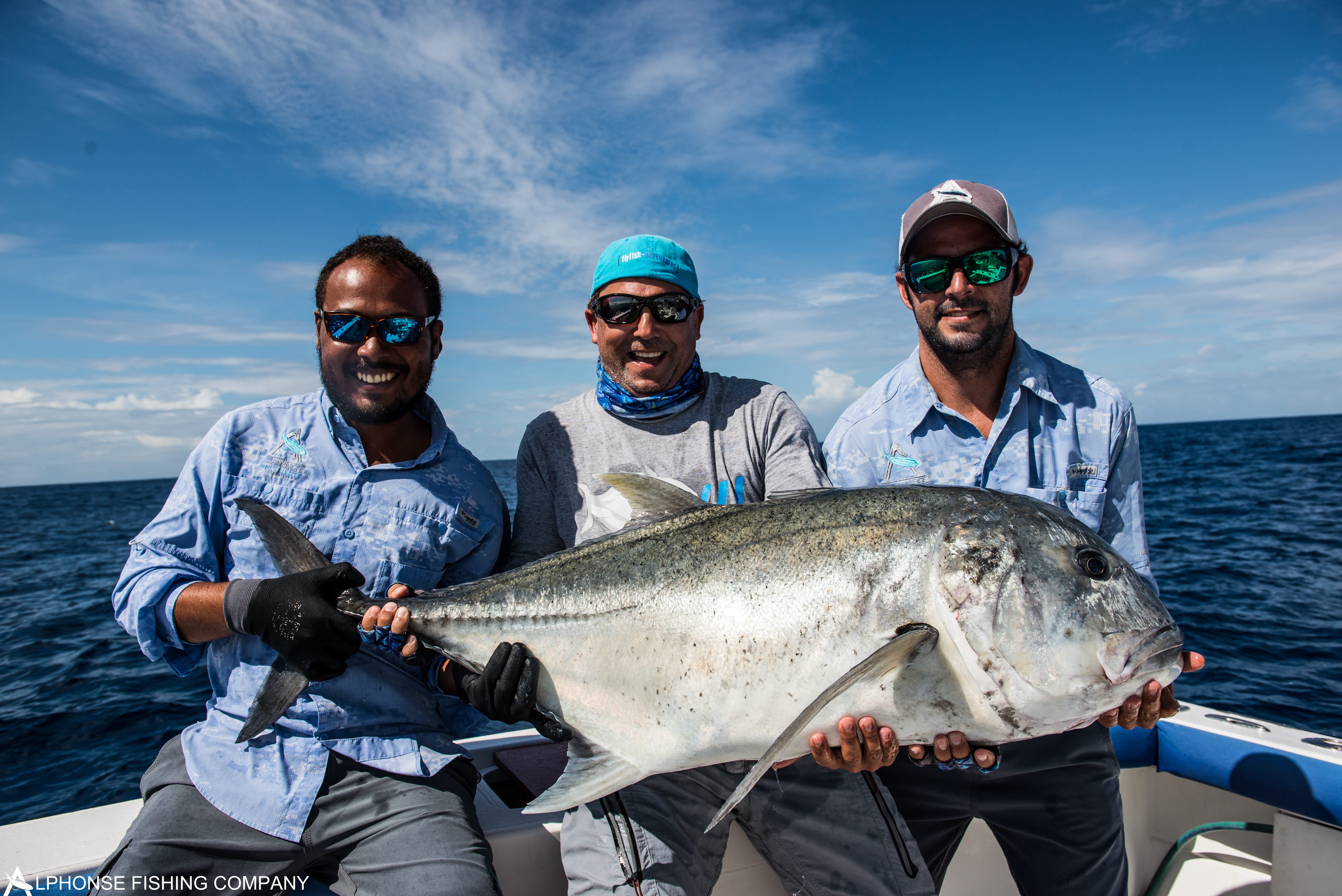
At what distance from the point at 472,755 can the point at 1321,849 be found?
3.95m

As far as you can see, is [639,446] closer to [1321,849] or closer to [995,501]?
[995,501]

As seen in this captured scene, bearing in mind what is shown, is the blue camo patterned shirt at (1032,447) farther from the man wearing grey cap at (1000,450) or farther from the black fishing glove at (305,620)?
the black fishing glove at (305,620)

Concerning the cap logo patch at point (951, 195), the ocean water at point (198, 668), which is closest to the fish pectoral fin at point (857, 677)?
the cap logo patch at point (951, 195)

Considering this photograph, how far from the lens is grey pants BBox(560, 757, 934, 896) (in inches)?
91.8

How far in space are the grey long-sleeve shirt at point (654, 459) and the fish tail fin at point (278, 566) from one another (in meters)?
0.85

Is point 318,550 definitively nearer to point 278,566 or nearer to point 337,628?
point 278,566

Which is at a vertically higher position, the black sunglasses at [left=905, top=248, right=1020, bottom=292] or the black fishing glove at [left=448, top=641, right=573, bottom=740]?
the black sunglasses at [left=905, top=248, right=1020, bottom=292]

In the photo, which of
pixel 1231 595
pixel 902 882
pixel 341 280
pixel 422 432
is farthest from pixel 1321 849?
pixel 1231 595

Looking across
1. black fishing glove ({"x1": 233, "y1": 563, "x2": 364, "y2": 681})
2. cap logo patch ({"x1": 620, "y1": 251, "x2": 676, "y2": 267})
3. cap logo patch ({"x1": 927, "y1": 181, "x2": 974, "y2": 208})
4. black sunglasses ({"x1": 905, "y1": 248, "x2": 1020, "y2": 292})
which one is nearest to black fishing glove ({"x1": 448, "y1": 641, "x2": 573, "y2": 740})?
black fishing glove ({"x1": 233, "y1": 563, "x2": 364, "y2": 681})

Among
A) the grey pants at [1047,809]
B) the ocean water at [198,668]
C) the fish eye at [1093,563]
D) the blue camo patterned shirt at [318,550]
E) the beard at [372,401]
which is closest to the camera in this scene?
the fish eye at [1093,563]

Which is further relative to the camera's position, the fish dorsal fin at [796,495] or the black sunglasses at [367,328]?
the black sunglasses at [367,328]

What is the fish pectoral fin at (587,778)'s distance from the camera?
2.15 metres

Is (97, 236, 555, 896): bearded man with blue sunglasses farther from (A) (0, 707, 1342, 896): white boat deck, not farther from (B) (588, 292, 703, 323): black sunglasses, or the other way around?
(B) (588, 292, 703, 323): black sunglasses
